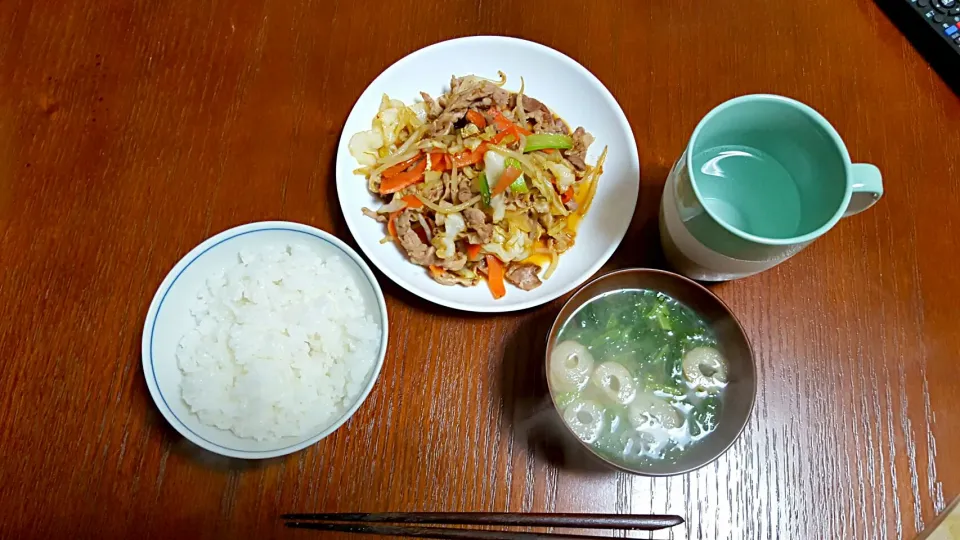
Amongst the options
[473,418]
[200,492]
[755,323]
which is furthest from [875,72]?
[200,492]

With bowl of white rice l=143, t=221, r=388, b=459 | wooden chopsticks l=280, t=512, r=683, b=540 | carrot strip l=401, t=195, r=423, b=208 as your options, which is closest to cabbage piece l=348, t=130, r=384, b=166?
carrot strip l=401, t=195, r=423, b=208

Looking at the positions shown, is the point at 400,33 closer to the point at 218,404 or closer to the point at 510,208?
the point at 510,208

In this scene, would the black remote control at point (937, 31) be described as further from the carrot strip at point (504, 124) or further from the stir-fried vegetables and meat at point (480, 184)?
the carrot strip at point (504, 124)

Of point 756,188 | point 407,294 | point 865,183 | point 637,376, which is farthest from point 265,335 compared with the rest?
point 865,183

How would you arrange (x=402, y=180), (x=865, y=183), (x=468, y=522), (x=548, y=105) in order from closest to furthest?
1. (x=865, y=183)
2. (x=468, y=522)
3. (x=402, y=180)
4. (x=548, y=105)

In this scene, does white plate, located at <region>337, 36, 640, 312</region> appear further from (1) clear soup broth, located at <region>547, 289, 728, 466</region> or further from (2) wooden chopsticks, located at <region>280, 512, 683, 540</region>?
(2) wooden chopsticks, located at <region>280, 512, 683, 540</region>

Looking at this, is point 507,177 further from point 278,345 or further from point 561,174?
point 278,345
